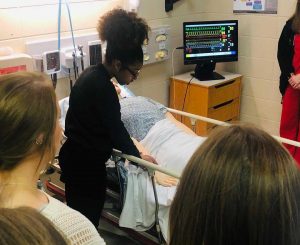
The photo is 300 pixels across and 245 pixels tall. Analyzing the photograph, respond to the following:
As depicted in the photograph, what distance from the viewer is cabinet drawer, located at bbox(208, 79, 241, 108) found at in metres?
3.47

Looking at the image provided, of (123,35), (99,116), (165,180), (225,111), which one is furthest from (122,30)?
(225,111)

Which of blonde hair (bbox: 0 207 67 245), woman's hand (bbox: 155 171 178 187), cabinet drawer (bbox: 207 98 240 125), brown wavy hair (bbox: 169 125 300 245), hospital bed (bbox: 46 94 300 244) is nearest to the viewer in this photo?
blonde hair (bbox: 0 207 67 245)

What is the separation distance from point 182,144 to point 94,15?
47.4 inches

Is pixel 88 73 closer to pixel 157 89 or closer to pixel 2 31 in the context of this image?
pixel 2 31

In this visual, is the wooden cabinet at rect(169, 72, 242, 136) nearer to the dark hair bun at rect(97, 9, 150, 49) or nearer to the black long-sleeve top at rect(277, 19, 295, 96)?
the black long-sleeve top at rect(277, 19, 295, 96)

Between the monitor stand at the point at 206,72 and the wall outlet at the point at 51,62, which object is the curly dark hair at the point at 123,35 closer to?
the wall outlet at the point at 51,62

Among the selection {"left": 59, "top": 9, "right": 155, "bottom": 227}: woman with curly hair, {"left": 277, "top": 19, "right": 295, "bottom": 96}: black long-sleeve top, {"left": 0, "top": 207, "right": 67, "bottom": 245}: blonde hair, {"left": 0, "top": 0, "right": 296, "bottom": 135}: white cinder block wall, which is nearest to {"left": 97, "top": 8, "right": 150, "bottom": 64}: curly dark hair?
{"left": 59, "top": 9, "right": 155, "bottom": 227}: woman with curly hair

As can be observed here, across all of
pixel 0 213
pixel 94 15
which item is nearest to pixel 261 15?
pixel 94 15

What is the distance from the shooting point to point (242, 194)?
80cm

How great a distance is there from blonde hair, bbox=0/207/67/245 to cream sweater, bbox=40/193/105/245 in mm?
608

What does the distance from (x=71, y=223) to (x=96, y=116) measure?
0.72m

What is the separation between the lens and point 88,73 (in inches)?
72.8

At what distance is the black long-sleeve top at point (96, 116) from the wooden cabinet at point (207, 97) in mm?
1604

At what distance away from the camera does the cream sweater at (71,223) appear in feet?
3.89
